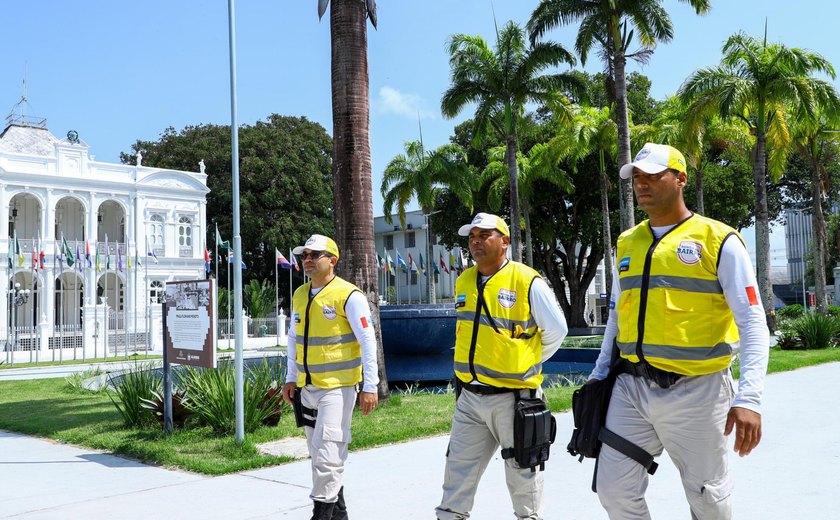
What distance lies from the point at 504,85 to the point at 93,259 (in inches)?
1000

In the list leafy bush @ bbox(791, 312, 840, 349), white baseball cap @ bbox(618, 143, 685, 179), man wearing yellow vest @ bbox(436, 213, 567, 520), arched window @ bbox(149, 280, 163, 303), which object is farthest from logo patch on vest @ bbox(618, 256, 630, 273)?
arched window @ bbox(149, 280, 163, 303)

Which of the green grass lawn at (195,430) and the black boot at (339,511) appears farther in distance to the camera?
the green grass lawn at (195,430)

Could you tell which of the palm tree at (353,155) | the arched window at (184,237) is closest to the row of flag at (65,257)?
the arched window at (184,237)

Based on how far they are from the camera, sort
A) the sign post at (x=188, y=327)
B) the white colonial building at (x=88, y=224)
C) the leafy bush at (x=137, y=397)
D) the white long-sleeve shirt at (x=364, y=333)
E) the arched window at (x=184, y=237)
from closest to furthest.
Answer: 1. the white long-sleeve shirt at (x=364, y=333)
2. the sign post at (x=188, y=327)
3. the leafy bush at (x=137, y=397)
4. the white colonial building at (x=88, y=224)
5. the arched window at (x=184, y=237)

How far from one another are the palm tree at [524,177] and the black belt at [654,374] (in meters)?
29.7

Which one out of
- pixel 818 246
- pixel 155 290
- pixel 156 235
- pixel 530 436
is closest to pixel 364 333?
pixel 530 436

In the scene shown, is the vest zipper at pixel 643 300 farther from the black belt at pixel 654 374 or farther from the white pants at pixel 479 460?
the white pants at pixel 479 460

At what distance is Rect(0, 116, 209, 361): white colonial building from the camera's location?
3800cm

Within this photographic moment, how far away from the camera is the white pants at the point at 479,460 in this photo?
12.9ft

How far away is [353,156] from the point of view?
10461 mm

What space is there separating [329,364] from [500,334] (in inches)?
Answer: 54.3

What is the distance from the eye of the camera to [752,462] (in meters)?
6.41

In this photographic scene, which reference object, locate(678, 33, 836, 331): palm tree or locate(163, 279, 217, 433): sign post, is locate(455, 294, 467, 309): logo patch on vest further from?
locate(678, 33, 836, 331): palm tree

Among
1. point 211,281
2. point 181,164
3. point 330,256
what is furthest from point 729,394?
point 181,164
